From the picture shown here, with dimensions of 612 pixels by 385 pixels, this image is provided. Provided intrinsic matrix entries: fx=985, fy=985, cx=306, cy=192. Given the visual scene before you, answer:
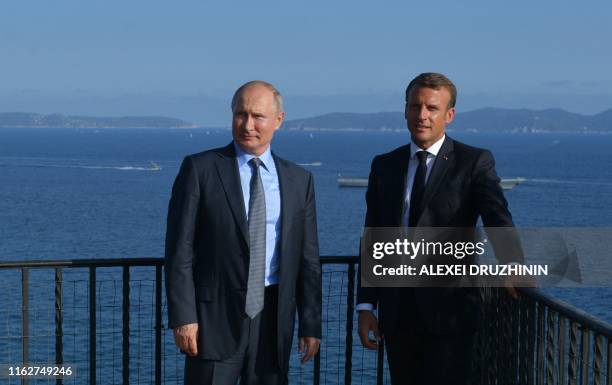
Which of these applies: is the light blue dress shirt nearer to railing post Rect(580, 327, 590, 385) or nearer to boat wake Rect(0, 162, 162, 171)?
railing post Rect(580, 327, 590, 385)

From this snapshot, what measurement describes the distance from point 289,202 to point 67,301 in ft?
93.8

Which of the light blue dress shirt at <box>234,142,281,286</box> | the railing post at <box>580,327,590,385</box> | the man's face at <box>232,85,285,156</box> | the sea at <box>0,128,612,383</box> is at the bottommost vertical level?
the railing post at <box>580,327,590,385</box>

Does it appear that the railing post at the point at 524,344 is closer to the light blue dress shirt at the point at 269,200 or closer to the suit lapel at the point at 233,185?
the light blue dress shirt at the point at 269,200

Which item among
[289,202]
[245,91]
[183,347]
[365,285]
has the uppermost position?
[245,91]

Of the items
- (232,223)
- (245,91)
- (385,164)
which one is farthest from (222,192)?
(385,164)

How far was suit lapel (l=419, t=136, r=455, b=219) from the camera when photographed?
4.26 meters

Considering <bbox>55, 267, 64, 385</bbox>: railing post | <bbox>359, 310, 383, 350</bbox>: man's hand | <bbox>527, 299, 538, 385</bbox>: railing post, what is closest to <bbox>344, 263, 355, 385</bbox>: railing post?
<bbox>359, 310, 383, 350</bbox>: man's hand

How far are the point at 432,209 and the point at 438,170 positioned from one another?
0.57 feet

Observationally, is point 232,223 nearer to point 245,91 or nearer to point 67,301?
point 245,91

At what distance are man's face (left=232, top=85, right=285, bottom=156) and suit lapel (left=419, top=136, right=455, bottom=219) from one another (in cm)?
72

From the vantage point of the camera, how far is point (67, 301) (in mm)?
31562

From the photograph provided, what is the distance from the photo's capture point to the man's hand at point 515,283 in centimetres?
408

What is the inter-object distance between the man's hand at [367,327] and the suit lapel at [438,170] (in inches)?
22.6

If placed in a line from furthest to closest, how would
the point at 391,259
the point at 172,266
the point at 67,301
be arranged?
the point at 67,301, the point at 391,259, the point at 172,266
